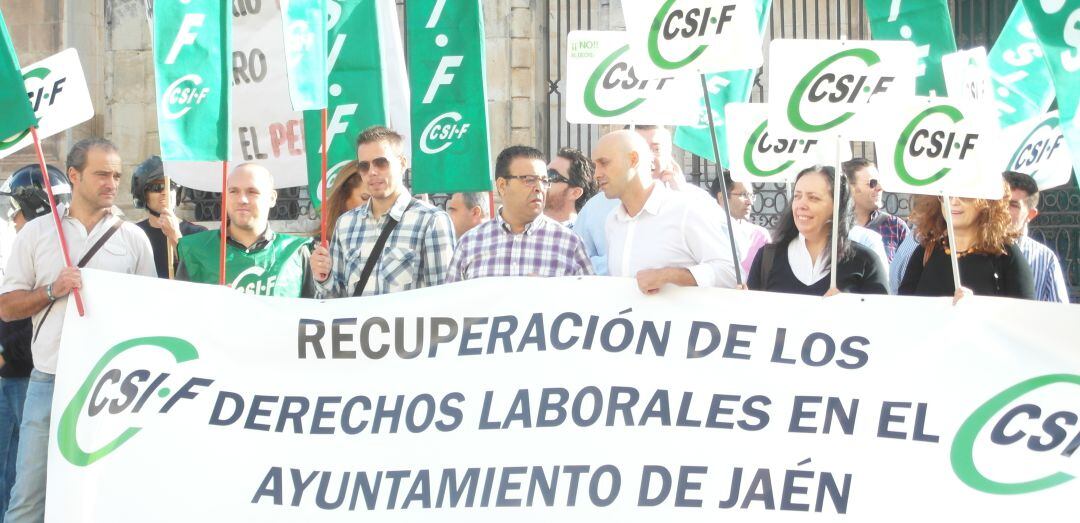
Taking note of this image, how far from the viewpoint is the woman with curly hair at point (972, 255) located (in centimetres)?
547

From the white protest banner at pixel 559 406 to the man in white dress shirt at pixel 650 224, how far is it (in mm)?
296

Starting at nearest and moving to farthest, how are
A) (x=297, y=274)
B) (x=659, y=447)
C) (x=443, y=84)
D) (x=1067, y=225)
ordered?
(x=659, y=447) < (x=297, y=274) < (x=443, y=84) < (x=1067, y=225)

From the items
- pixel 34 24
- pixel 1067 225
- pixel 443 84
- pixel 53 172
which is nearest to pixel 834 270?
pixel 443 84

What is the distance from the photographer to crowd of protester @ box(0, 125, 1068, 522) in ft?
18.2

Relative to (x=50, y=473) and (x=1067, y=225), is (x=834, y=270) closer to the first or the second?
(x=50, y=473)

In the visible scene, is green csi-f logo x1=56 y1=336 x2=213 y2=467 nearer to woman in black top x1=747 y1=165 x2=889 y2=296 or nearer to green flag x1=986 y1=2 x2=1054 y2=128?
woman in black top x1=747 y1=165 x2=889 y2=296

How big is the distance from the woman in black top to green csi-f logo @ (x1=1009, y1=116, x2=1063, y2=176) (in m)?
2.69

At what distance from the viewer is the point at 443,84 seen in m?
6.52

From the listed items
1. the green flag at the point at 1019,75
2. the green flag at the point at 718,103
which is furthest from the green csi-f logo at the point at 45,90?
the green flag at the point at 1019,75

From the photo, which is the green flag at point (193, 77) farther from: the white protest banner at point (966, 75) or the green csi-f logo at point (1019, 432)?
the green csi-f logo at point (1019, 432)

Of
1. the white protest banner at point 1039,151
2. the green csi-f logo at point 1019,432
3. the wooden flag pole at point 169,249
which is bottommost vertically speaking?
the green csi-f logo at point 1019,432

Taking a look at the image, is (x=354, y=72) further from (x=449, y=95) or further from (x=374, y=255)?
(x=374, y=255)

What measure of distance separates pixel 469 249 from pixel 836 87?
1.66 metres

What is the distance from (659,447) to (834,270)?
0.99 meters
